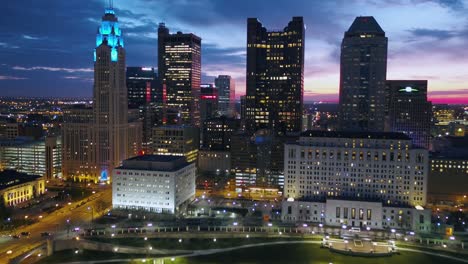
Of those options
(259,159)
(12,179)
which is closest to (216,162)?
(259,159)

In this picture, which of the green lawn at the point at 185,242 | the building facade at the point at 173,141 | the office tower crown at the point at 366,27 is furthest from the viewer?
the office tower crown at the point at 366,27

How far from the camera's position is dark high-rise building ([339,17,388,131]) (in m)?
148

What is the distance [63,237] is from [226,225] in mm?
28792

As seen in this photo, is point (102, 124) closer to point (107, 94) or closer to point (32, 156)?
point (107, 94)

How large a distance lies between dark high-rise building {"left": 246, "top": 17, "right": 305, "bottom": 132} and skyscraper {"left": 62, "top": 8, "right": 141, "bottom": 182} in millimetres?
55035

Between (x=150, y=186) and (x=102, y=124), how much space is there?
121 feet

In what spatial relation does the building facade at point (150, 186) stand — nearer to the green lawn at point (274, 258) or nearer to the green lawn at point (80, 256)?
the green lawn at point (80, 256)

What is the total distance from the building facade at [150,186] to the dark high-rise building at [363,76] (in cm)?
7621

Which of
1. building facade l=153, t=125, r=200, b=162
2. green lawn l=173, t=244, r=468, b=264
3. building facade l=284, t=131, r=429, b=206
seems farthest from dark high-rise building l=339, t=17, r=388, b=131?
green lawn l=173, t=244, r=468, b=264

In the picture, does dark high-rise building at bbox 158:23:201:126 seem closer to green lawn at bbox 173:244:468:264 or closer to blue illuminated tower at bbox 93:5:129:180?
blue illuminated tower at bbox 93:5:129:180

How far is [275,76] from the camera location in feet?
542

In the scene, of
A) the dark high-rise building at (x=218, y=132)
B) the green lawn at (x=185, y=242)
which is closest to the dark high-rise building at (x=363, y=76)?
the dark high-rise building at (x=218, y=132)

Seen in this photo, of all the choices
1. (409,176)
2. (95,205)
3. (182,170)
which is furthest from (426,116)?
(95,205)

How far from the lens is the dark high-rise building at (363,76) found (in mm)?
147875
